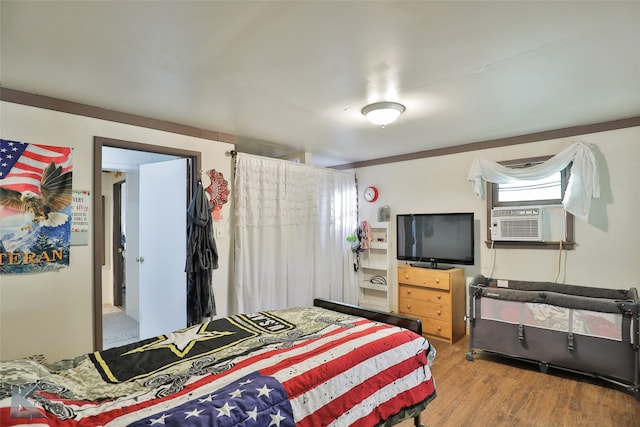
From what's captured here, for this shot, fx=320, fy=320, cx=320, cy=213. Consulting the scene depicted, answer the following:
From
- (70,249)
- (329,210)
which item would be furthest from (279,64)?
(329,210)

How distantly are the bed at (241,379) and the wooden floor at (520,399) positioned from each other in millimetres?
604

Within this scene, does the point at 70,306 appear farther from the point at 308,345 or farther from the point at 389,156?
the point at 389,156

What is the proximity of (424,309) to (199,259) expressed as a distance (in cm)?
264

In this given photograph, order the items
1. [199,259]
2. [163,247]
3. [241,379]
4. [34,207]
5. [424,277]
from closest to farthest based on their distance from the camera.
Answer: [241,379] → [34,207] → [199,259] → [163,247] → [424,277]

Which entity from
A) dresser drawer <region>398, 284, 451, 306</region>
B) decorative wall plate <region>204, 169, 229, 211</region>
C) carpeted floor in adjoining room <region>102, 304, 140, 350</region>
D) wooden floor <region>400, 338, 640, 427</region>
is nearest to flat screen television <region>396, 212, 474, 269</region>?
dresser drawer <region>398, 284, 451, 306</region>

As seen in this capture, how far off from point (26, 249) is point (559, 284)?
4.62 m

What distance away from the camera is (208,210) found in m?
3.13

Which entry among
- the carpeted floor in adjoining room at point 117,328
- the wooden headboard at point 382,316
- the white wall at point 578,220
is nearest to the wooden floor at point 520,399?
the wooden headboard at point 382,316

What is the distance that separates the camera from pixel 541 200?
11.4 ft

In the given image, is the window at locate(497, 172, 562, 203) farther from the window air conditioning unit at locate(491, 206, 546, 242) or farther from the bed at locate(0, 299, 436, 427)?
the bed at locate(0, 299, 436, 427)

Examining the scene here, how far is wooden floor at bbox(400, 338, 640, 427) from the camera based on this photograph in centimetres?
225

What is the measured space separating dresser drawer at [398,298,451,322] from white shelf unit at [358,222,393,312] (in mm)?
533

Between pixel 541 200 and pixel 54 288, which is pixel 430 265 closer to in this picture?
pixel 541 200
